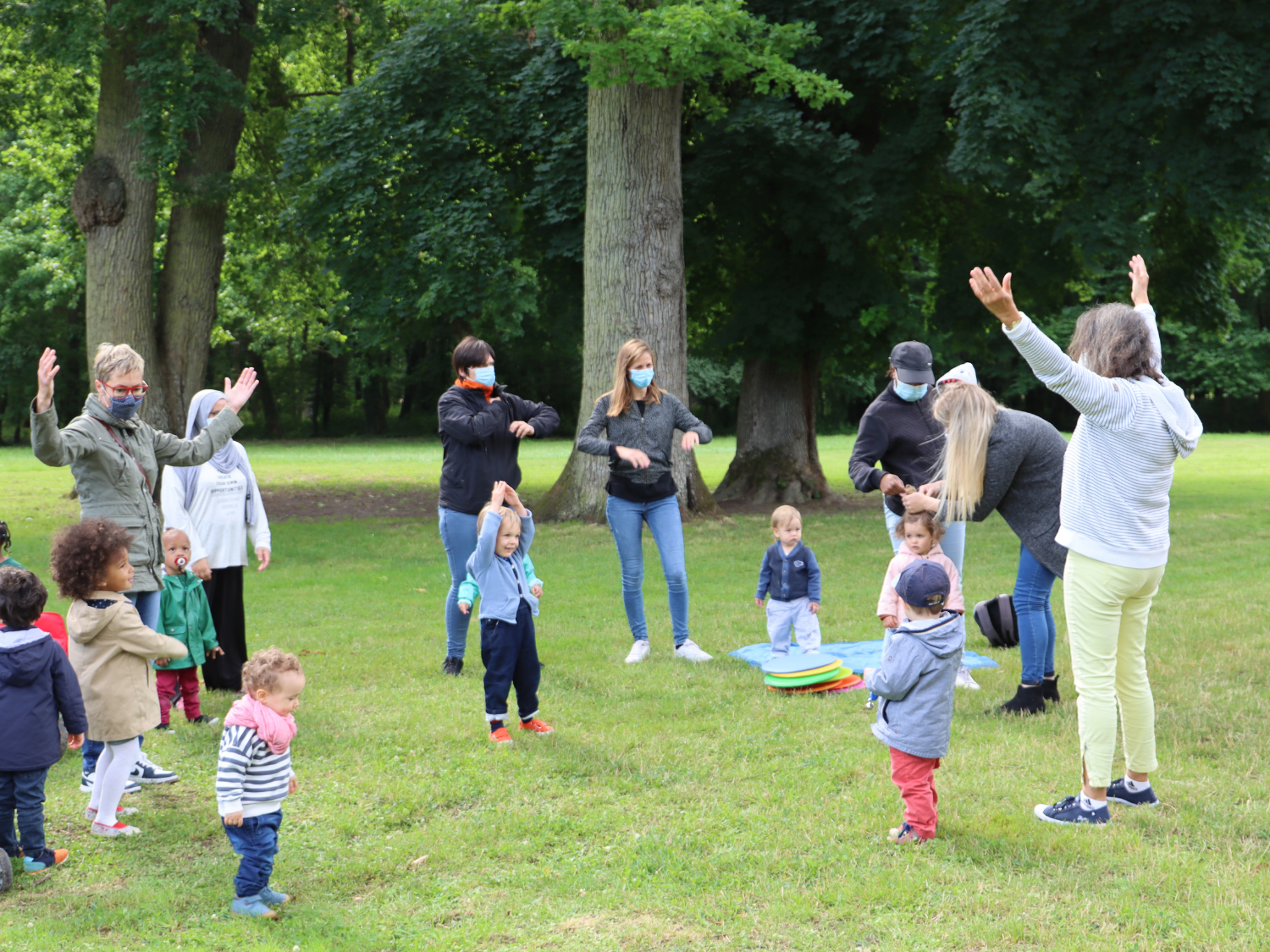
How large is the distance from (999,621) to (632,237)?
29.1ft

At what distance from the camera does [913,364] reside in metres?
6.57

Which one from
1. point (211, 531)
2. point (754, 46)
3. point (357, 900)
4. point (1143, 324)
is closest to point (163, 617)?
point (211, 531)

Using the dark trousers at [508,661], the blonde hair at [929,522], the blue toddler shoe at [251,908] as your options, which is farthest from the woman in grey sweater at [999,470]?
the blue toddler shoe at [251,908]

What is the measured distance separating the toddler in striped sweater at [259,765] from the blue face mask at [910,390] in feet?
12.8

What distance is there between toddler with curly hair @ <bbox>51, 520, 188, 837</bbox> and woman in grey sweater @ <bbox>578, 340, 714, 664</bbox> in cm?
338

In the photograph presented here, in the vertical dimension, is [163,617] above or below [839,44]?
below

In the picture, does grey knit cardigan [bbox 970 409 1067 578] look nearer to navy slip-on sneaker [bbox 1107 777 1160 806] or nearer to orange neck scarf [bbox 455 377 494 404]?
navy slip-on sneaker [bbox 1107 777 1160 806]

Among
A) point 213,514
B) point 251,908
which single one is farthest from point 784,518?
point 251,908

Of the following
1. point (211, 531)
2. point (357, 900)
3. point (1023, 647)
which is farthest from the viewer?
point (211, 531)

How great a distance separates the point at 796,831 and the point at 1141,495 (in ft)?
6.46

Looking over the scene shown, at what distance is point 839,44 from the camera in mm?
17422

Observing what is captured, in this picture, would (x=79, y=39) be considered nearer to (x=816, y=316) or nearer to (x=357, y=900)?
(x=816, y=316)

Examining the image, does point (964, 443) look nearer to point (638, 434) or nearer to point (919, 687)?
point (919, 687)

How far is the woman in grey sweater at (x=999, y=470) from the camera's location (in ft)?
18.1
